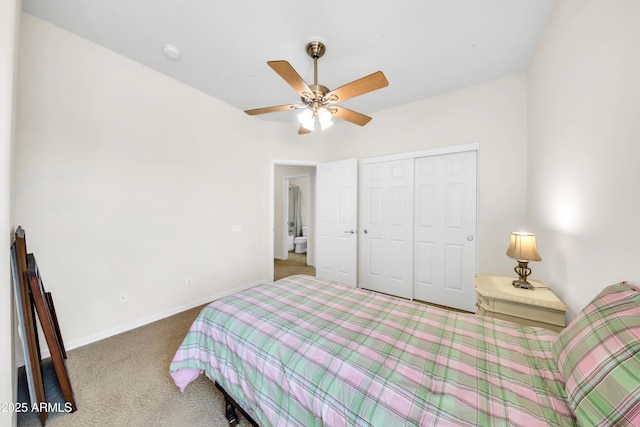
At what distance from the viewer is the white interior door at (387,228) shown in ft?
10.4

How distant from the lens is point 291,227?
253 inches

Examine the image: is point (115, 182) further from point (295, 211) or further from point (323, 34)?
point (295, 211)

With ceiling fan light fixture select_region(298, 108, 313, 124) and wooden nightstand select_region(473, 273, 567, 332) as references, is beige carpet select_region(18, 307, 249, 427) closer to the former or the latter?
wooden nightstand select_region(473, 273, 567, 332)

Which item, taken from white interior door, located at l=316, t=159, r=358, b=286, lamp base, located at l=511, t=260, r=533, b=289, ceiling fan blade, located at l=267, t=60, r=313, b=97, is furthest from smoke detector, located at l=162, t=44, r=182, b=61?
lamp base, located at l=511, t=260, r=533, b=289

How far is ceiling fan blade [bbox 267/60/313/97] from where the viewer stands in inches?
58.0

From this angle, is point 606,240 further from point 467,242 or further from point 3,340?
point 3,340

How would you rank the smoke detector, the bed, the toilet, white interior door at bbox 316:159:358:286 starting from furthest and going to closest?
the toilet → white interior door at bbox 316:159:358:286 → the smoke detector → the bed

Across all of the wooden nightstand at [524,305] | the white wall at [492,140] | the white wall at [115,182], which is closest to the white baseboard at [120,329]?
the white wall at [115,182]

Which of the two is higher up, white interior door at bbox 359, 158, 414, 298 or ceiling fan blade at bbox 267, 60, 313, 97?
ceiling fan blade at bbox 267, 60, 313, 97

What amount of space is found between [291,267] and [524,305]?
12.5 feet

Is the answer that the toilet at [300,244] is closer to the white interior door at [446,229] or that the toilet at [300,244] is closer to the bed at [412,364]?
the white interior door at [446,229]

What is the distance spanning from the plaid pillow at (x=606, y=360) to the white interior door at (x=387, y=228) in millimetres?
2252

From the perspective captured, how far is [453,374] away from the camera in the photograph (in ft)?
2.98

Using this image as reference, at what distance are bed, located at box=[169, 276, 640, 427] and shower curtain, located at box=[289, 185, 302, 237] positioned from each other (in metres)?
5.01
